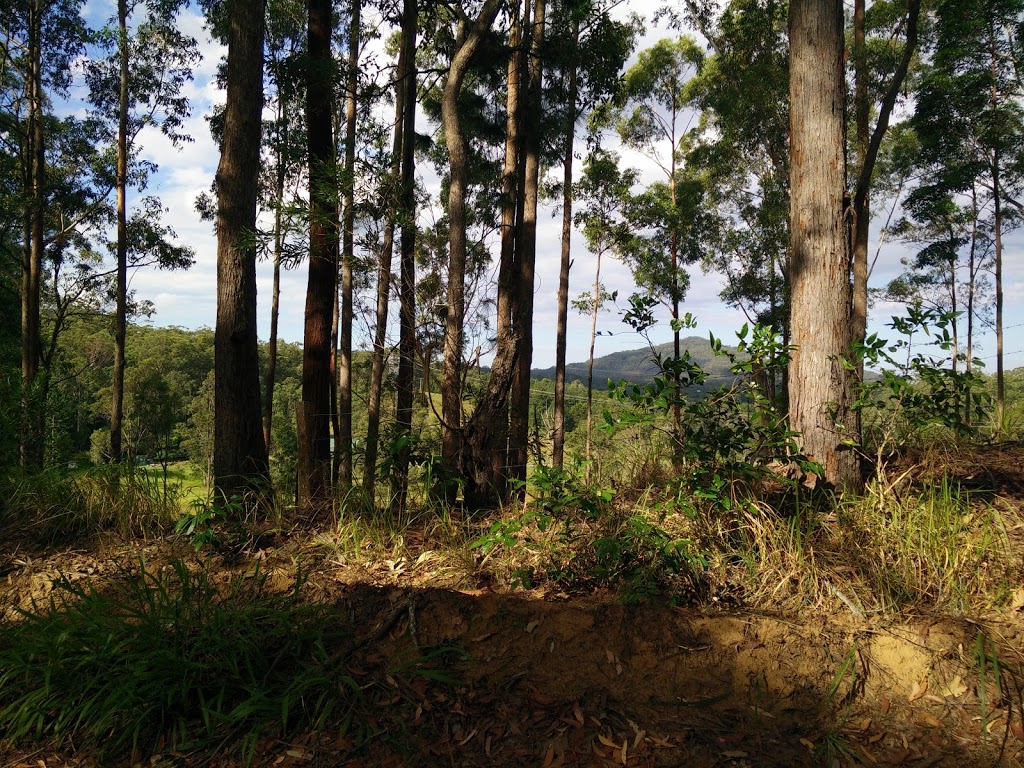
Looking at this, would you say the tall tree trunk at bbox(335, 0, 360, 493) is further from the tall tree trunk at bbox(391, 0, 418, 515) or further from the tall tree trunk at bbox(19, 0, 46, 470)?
the tall tree trunk at bbox(19, 0, 46, 470)

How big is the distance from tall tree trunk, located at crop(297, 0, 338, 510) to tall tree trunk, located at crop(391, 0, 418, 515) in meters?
0.70

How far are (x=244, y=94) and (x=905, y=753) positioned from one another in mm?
5573

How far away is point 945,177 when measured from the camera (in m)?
14.6

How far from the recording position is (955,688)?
7.02ft

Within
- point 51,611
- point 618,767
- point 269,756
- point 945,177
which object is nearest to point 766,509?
point 618,767

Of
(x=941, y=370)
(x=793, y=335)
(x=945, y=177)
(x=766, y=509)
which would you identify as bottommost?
(x=766, y=509)

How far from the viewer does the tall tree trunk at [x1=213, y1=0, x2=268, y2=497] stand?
14.1 feet

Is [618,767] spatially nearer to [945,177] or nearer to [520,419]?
[520,419]

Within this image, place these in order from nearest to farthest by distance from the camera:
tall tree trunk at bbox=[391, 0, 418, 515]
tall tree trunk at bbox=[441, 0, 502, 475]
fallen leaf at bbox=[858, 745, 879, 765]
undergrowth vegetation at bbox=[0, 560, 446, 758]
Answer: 1. fallen leaf at bbox=[858, 745, 879, 765]
2. undergrowth vegetation at bbox=[0, 560, 446, 758]
3. tall tree trunk at bbox=[391, 0, 418, 515]
4. tall tree trunk at bbox=[441, 0, 502, 475]

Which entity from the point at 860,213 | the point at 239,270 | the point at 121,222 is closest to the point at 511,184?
the point at 239,270

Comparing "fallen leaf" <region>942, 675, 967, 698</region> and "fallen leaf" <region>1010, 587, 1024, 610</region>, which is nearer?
"fallen leaf" <region>942, 675, 967, 698</region>

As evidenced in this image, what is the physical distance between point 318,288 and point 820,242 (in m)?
4.25

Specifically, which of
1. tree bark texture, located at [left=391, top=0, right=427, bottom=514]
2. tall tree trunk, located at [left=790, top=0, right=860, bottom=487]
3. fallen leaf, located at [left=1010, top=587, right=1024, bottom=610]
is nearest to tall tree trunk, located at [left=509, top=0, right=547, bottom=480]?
tree bark texture, located at [left=391, top=0, right=427, bottom=514]

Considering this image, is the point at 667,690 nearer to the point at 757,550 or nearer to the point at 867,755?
the point at 867,755
